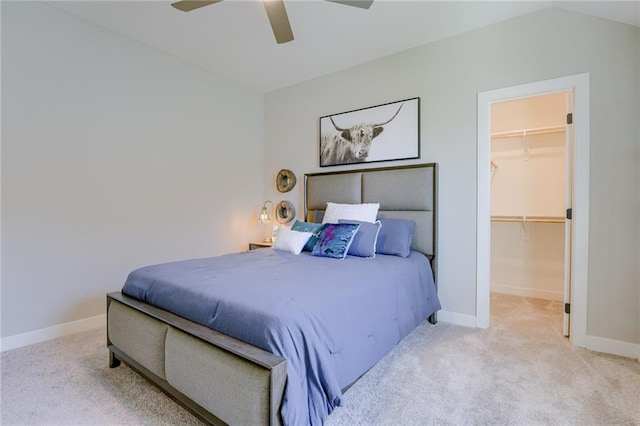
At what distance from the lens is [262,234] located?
15.3ft

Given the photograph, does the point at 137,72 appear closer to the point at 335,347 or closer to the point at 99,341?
the point at 99,341

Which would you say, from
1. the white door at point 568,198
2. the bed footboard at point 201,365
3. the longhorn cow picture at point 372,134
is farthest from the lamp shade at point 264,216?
the white door at point 568,198

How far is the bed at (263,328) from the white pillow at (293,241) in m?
0.23

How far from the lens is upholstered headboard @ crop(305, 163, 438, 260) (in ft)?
10.1

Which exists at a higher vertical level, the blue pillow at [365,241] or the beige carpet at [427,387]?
the blue pillow at [365,241]

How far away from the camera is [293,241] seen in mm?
2986

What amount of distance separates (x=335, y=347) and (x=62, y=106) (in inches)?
122

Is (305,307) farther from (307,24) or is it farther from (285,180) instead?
(285,180)

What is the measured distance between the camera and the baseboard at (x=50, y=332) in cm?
248

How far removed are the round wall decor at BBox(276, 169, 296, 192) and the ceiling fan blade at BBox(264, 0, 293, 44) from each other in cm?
202

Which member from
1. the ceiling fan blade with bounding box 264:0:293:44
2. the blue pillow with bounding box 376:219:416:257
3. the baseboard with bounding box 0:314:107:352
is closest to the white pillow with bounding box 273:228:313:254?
the blue pillow with bounding box 376:219:416:257

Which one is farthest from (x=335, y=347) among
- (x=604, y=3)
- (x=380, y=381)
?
(x=604, y=3)

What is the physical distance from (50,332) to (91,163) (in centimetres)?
153

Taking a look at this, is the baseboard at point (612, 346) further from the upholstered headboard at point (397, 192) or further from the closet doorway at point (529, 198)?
the upholstered headboard at point (397, 192)
